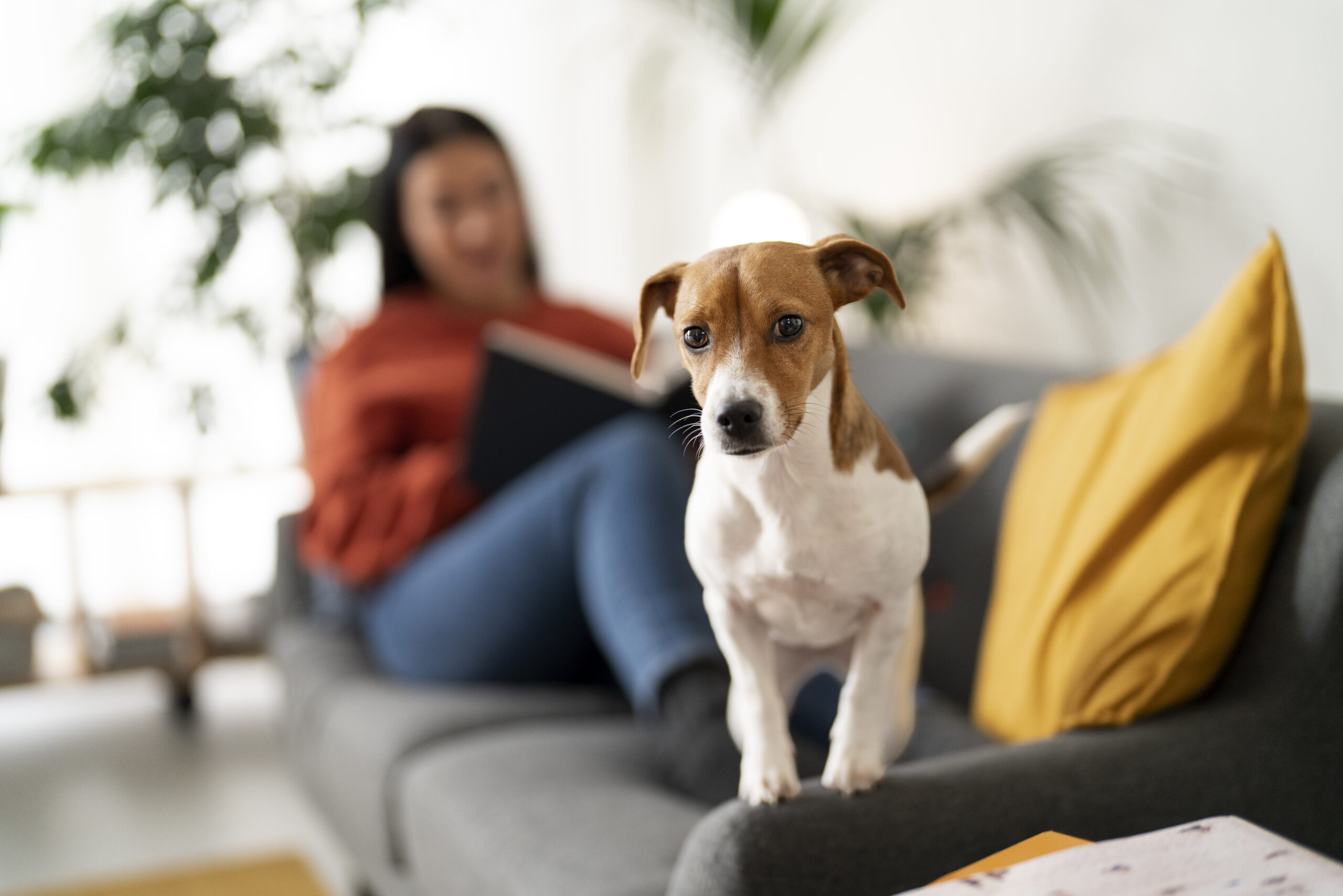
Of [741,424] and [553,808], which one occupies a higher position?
[741,424]

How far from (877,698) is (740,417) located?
0.19m

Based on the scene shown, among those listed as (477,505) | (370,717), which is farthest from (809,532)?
(477,505)

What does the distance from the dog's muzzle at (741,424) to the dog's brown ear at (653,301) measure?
0.19 ft

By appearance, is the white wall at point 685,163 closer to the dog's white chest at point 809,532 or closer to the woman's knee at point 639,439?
the woman's knee at point 639,439

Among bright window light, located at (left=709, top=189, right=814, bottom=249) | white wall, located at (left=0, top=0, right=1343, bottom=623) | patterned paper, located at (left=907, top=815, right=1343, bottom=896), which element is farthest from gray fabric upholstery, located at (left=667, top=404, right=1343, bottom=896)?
bright window light, located at (left=709, top=189, right=814, bottom=249)

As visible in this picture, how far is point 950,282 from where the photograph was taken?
2.02 meters

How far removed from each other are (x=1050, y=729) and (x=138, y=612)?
252 cm

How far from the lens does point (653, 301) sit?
1.73ft

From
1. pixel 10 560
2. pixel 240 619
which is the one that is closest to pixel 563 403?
pixel 240 619

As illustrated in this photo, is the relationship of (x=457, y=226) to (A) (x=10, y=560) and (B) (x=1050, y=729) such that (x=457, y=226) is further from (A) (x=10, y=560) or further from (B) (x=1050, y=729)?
(A) (x=10, y=560)

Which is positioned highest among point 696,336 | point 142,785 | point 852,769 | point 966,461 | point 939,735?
point 696,336

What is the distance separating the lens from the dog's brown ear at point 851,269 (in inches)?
19.8

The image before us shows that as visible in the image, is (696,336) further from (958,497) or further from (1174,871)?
(958,497)

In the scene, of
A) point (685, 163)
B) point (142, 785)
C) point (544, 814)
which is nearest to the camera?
point (544, 814)
